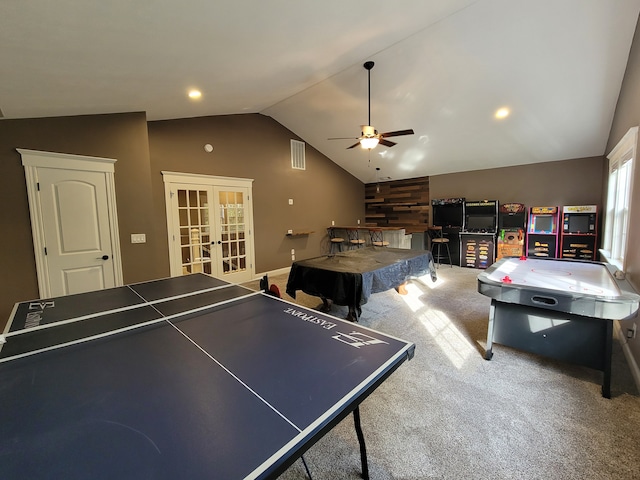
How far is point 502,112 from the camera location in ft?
15.4

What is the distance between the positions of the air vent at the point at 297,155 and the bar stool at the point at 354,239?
201 cm

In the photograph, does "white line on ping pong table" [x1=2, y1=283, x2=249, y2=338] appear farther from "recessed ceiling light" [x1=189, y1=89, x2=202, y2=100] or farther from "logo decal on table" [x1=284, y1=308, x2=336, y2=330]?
"recessed ceiling light" [x1=189, y1=89, x2=202, y2=100]

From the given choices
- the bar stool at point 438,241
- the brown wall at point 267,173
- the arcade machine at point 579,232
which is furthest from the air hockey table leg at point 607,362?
the brown wall at point 267,173

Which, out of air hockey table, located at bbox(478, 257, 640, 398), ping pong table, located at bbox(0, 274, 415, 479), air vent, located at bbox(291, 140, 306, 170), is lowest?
air hockey table, located at bbox(478, 257, 640, 398)

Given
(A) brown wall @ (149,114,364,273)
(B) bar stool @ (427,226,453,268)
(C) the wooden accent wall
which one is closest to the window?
(B) bar stool @ (427,226,453,268)

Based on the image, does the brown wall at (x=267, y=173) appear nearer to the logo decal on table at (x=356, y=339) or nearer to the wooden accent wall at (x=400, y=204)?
the wooden accent wall at (x=400, y=204)

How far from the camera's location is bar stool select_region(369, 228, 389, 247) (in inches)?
269

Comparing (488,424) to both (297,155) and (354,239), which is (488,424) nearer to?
(354,239)

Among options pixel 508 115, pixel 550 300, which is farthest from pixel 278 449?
pixel 508 115

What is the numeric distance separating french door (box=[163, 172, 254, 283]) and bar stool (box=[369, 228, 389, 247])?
118 inches

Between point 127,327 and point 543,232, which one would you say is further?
point 543,232

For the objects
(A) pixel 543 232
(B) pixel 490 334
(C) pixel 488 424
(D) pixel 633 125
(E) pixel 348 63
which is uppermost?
(E) pixel 348 63

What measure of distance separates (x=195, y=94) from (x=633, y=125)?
5009mm

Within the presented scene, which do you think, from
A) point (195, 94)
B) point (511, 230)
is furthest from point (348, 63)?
point (511, 230)
